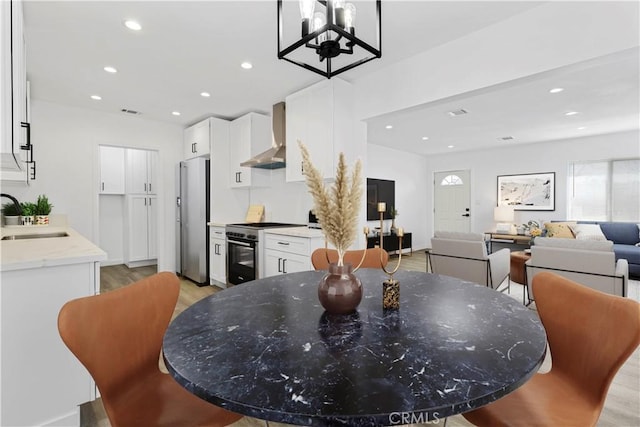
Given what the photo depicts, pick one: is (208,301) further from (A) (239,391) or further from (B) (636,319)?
(B) (636,319)

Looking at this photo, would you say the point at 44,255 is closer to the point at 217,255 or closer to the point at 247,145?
the point at 217,255

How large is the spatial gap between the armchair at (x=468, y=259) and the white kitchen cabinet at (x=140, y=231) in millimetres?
4970

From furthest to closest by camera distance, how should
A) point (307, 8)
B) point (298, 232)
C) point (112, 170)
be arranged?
point (112, 170)
point (298, 232)
point (307, 8)

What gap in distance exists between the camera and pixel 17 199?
377 cm

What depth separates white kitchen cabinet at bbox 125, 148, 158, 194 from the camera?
585cm

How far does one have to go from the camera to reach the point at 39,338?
5.02 feet

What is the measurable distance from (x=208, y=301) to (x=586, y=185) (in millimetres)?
7681

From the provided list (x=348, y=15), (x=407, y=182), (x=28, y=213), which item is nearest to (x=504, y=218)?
(x=407, y=182)

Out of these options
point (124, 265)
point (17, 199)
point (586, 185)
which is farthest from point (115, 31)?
point (586, 185)

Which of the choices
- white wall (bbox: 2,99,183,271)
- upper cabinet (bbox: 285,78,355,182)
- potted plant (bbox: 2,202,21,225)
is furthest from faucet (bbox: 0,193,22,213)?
upper cabinet (bbox: 285,78,355,182)

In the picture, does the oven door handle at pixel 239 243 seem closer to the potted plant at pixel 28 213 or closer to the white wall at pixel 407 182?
the potted plant at pixel 28 213

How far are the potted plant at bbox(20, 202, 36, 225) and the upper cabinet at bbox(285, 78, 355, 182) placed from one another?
3.20m

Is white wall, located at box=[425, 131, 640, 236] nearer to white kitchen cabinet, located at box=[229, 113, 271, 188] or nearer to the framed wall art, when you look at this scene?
the framed wall art

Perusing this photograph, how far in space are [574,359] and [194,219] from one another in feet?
14.8
